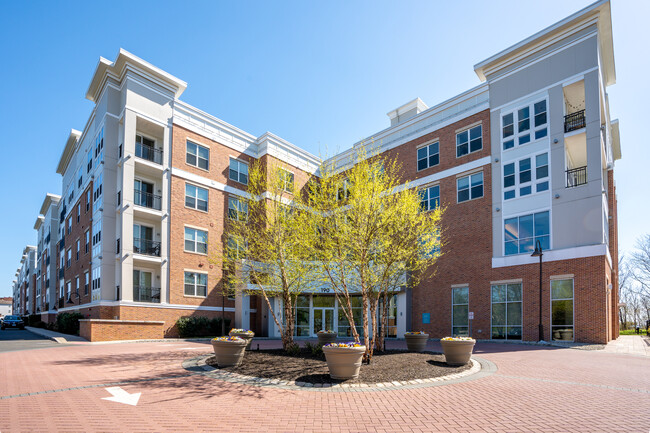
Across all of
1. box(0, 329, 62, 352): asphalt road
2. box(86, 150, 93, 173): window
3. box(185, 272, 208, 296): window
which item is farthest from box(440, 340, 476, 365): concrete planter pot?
box(86, 150, 93, 173): window

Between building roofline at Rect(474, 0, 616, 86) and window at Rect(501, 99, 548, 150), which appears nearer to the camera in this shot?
building roofline at Rect(474, 0, 616, 86)

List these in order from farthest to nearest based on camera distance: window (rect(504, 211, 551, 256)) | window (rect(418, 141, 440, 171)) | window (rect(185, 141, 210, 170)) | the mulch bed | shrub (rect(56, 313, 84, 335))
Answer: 1. window (rect(185, 141, 210, 170))
2. window (rect(418, 141, 440, 171))
3. shrub (rect(56, 313, 84, 335))
4. window (rect(504, 211, 551, 256))
5. the mulch bed

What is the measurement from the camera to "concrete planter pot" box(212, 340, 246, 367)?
37.4 ft

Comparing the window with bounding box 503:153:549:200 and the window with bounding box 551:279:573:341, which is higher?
the window with bounding box 503:153:549:200

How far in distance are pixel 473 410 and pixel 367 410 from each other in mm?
1855

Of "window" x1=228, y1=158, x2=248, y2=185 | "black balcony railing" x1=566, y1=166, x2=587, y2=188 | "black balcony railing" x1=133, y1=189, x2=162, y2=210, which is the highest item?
"window" x1=228, y1=158, x2=248, y2=185

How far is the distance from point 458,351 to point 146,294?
2133 centimetres

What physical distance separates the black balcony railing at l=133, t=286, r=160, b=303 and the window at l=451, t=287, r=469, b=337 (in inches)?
742

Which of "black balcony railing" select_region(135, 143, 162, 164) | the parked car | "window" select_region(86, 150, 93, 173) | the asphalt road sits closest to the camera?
the asphalt road

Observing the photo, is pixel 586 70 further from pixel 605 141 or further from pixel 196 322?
pixel 196 322

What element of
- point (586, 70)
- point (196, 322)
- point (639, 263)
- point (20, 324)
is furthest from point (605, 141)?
point (20, 324)

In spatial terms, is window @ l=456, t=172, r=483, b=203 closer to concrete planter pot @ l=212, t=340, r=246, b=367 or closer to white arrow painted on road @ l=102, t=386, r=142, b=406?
concrete planter pot @ l=212, t=340, r=246, b=367

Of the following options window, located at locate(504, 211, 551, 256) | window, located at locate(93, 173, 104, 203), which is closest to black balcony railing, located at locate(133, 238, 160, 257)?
window, located at locate(93, 173, 104, 203)

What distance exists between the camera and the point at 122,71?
1067 inches
